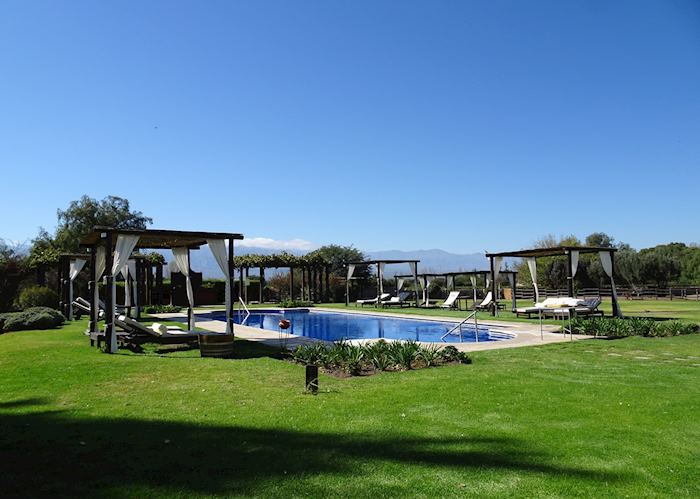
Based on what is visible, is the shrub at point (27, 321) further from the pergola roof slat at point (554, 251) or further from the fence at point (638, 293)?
the fence at point (638, 293)

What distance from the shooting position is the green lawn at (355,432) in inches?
134

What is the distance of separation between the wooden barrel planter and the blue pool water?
5398mm

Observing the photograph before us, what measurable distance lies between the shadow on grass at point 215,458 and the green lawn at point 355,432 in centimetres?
2

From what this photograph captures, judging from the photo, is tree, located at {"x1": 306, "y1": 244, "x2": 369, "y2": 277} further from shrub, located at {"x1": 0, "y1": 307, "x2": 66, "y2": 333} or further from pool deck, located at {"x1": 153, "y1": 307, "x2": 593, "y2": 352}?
shrub, located at {"x1": 0, "y1": 307, "x2": 66, "y2": 333}

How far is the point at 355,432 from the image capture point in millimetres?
4492

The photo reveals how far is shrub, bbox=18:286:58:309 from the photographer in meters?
19.7

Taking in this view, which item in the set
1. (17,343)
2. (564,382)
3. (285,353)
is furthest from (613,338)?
(17,343)

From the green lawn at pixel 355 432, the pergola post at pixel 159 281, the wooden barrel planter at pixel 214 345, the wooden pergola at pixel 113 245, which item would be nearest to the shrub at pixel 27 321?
the wooden pergola at pixel 113 245

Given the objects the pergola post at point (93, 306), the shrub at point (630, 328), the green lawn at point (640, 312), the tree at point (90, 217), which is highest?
the tree at point (90, 217)

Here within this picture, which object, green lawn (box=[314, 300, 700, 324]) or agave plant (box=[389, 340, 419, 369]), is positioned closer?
agave plant (box=[389, 340, 419, 369])

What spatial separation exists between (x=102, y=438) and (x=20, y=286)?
2198 centimetres

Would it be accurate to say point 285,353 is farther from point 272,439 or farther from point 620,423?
point 620,423

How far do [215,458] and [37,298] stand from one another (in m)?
19.3

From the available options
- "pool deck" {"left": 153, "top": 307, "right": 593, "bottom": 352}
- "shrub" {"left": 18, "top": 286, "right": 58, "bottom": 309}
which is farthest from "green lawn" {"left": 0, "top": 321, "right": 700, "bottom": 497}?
"shrub" {"left": 18, "top": 286, "right": 58, "bottom": 309}
